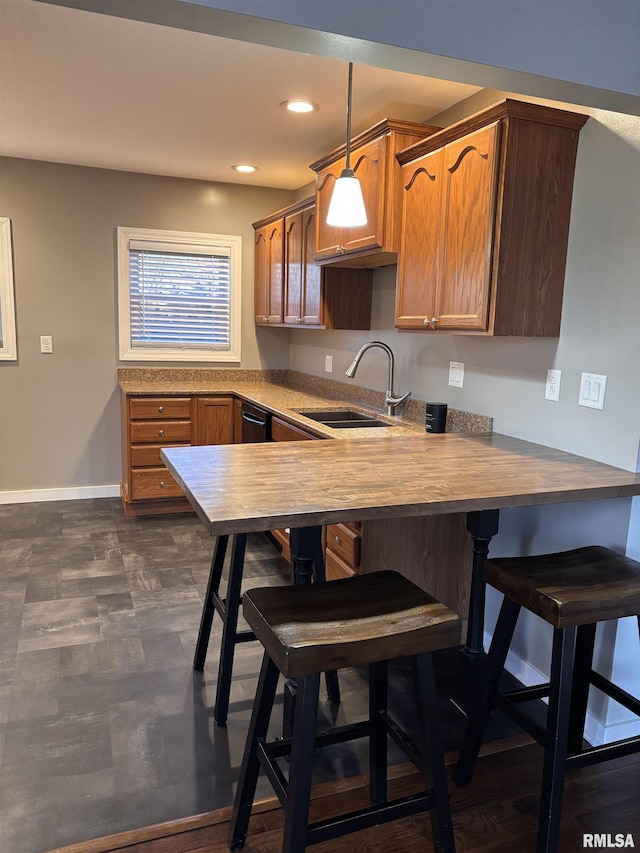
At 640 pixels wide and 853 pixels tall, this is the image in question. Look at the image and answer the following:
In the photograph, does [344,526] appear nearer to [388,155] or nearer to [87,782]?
[87,782]

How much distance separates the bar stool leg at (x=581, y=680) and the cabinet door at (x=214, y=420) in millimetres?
2993

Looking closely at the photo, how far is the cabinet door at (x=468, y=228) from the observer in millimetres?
2172

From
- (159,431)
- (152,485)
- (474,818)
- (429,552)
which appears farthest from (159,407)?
(474,818)

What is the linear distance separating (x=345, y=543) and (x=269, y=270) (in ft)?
8.32

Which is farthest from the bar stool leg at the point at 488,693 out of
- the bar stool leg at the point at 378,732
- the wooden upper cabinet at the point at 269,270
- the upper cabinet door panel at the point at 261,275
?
the upper cabinet door panel at the point at 261,275

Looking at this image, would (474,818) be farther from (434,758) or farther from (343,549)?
(343,549)

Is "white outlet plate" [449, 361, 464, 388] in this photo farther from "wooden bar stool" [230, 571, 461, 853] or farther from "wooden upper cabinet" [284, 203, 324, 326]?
"wooden bar stool" [230, 571, 461, 853]

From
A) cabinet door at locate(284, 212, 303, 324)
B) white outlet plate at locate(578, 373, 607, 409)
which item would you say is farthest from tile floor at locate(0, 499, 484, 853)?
cabinet door at locate(284, 212, 303, 324)

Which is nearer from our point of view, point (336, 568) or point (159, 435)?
point (336, 568)

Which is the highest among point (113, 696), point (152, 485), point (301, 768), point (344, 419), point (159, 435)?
point (344, 419)

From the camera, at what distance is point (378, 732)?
5.40ft

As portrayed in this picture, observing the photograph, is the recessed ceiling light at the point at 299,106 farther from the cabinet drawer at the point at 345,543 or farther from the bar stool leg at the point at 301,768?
the bar stool leg at the point at 301,768

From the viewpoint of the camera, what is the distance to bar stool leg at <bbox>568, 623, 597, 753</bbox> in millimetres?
1848

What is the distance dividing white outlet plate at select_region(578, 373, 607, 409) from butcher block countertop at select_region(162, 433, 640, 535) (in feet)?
0.65
